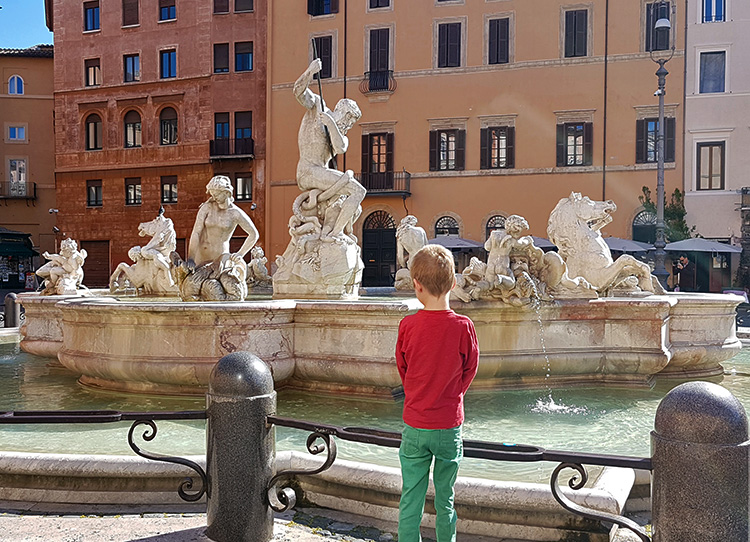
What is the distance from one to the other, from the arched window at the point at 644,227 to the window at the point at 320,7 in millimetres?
15170

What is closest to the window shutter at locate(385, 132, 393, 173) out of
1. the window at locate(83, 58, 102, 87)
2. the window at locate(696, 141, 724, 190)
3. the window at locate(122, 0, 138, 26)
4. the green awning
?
the window at locate(696, 141, 724, 190)

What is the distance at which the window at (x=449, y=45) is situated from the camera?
2853 centimetres

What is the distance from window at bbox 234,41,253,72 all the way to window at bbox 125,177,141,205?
22.8ft

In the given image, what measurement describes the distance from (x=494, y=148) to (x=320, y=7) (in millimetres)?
9768

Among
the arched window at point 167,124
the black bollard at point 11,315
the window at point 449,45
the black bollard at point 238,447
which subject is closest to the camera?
the black bollard at point 238,447

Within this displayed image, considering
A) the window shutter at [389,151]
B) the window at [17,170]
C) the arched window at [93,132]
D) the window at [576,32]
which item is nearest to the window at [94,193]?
the arched window at [93,132]

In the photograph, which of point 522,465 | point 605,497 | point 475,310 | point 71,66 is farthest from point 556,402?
point 71,66

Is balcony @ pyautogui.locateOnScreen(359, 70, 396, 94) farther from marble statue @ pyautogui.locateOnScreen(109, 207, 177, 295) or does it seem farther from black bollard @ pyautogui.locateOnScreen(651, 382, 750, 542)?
black bollard @ pyautogui.locateOnScreen(651, 382, 750, 542)

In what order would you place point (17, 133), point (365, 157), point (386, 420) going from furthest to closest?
point (17, 133), point (365, 157), point (386, 420)

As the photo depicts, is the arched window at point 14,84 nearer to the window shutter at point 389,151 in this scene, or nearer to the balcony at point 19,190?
the balcony at point 19,190

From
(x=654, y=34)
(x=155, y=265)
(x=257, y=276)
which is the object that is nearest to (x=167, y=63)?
(x=654, y=34)

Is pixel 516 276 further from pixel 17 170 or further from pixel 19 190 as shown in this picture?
pixel 17 170

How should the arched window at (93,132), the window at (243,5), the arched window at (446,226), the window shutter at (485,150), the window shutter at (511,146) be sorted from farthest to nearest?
1. the arched window at (93,132)
2. the window at (243,5)
3. the arched window at (446,226)
4. the window shutter at (485,150)
5. the window shutter at (511,146)

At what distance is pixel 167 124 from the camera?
32438 millimetres
